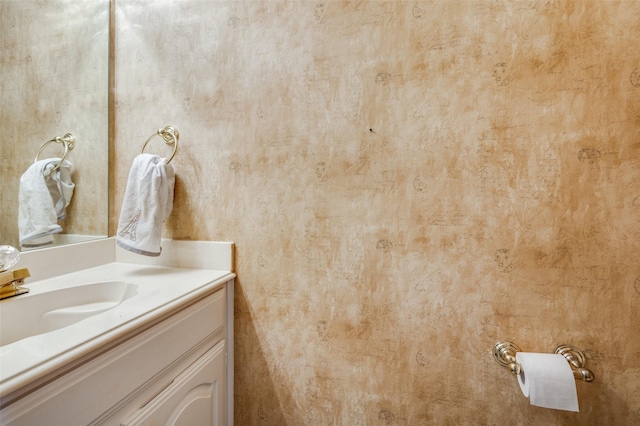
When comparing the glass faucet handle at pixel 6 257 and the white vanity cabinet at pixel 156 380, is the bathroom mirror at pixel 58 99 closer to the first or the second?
the glass faucet handle at pixel 6 257

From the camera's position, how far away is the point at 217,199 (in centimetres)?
106

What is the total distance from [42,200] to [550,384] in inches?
59.1

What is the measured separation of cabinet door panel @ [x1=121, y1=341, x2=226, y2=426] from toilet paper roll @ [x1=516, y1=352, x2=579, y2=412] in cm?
87

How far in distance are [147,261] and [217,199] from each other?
366mm

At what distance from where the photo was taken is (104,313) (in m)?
0.65

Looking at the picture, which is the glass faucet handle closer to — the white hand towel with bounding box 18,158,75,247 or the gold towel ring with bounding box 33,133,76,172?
the white hand towel with bounding box 18,158,75,247

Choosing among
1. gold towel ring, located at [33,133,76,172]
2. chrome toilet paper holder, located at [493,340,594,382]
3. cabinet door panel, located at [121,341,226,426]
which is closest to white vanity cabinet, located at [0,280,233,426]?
cabinet door panel, located at [121,341,226,426]

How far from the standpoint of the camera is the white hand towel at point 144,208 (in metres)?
0.96

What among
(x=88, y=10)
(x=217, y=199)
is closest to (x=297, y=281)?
(x=217, y=199)

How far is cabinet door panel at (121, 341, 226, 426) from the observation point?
0.69m

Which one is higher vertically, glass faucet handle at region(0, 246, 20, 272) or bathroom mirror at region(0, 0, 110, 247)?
bathroom mirror at region(0, 0, 110, 247)

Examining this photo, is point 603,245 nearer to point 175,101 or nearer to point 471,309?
point 471,309

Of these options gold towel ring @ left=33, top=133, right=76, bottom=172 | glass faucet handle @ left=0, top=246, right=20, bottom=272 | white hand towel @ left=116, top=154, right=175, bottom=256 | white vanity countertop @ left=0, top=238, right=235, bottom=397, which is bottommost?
white vanity countertop @ left=0, top=238, right=235, bottom=397

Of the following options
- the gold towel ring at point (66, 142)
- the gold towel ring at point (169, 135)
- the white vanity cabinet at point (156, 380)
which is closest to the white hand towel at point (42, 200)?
the gold towel ring at point (66, 142)
